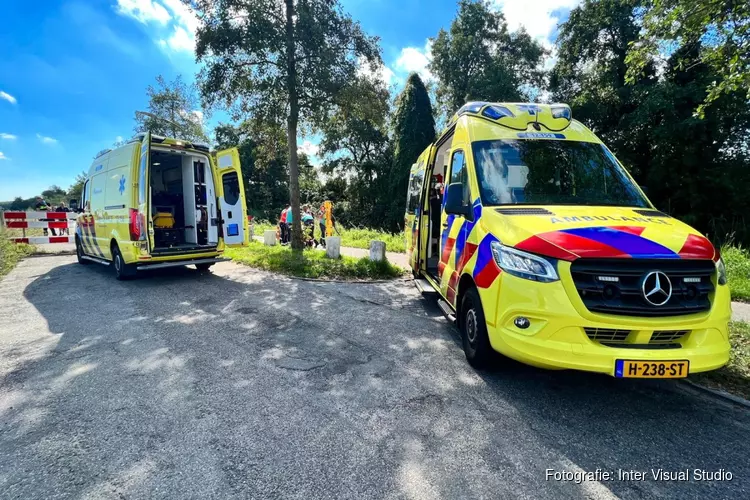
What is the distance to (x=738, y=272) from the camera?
779 cm

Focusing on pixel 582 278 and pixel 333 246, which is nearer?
pixel 582 278

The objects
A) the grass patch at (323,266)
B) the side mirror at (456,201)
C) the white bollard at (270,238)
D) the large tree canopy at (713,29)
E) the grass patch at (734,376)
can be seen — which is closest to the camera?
the grass patch at (734,376)

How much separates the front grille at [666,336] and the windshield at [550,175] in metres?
1.48

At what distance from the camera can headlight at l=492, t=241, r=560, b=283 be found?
9.72 ft

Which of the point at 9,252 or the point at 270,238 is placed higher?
the point at 270,238

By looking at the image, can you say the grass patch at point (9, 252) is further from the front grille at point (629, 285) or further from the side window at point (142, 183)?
the front grille at point (629, 285)

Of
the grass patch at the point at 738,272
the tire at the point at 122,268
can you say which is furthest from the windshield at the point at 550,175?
the tire at the point at 122,268

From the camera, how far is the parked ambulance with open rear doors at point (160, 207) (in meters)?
7.66

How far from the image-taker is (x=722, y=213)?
17.0 m

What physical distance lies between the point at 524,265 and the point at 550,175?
1586mm

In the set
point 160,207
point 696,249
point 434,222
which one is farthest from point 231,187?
point 696,249

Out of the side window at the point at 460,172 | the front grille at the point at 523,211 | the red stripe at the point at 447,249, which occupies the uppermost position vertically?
the side window at the point at 460,172

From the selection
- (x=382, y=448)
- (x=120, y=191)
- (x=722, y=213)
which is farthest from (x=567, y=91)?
(x=382, y=448)

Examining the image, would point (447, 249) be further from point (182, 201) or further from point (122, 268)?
point (182, 201)
